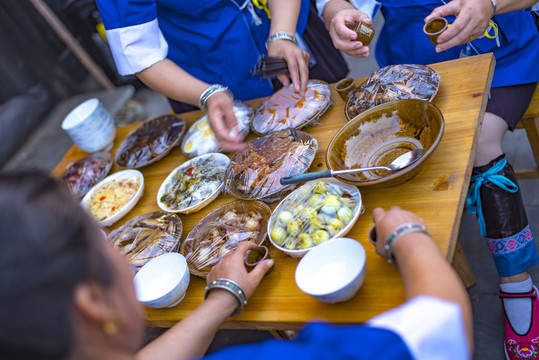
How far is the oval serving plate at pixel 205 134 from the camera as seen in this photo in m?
2.14

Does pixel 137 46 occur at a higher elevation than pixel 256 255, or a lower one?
higher

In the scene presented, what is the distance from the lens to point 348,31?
6.29ft

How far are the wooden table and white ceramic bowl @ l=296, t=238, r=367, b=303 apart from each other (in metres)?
0.08

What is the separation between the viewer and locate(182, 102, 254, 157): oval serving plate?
214cm

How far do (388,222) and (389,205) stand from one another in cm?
24

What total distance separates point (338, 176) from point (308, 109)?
23.6 inches

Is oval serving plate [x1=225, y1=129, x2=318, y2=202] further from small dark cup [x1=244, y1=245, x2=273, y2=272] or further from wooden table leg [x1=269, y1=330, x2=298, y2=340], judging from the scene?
wooden table leg [x1=269, y1=330, x2=298, y2=340]

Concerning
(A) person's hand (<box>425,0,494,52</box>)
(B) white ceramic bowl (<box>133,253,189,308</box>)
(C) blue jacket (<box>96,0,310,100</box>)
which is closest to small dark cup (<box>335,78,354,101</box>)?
(A) person's hand (<box>425,0,494,52</box>)

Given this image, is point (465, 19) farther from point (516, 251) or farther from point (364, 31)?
point (516, 251)

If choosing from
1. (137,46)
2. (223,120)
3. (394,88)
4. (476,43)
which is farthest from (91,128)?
(476,43)

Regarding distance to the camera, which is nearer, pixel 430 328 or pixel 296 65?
pixel 430 328

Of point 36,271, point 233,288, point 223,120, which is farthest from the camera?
point 223,120

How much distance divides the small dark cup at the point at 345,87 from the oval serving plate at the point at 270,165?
29 cm

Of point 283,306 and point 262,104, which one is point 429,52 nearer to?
point 262,104
